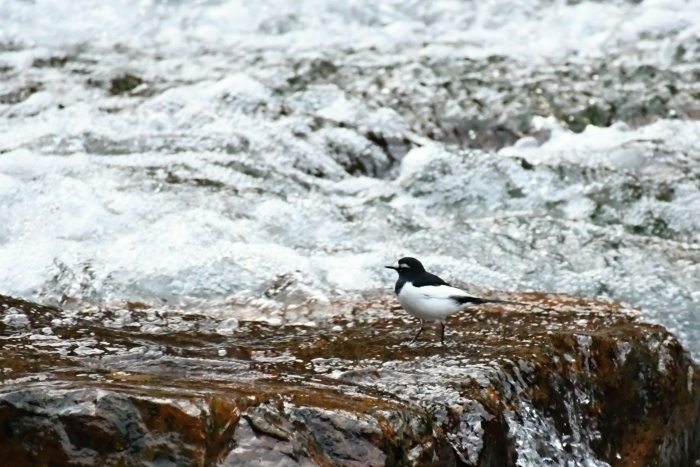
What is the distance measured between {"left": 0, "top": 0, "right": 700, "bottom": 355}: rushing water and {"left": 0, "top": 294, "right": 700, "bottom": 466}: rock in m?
1.03

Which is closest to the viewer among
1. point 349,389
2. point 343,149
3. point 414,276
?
point 349,389

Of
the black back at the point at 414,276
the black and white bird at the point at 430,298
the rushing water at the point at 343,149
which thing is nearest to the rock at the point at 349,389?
the black and white bird at the point at 430,298

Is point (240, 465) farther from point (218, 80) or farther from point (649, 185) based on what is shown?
point (218, 80)

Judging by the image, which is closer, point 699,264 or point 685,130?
point 699,264

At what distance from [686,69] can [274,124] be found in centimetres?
499

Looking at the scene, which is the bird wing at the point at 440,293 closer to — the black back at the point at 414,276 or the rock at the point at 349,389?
the black back at the point at 414,276

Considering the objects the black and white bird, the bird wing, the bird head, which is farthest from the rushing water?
the bird wing

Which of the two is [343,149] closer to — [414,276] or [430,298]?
[414,276]

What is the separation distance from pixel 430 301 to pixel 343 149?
5016mm

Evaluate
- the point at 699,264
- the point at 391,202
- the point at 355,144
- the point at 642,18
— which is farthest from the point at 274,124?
the point at 642,18

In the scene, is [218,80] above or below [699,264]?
above

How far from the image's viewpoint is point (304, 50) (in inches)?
505

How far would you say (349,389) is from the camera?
4.65 m

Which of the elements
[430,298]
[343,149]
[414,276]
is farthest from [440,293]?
[343,149]
